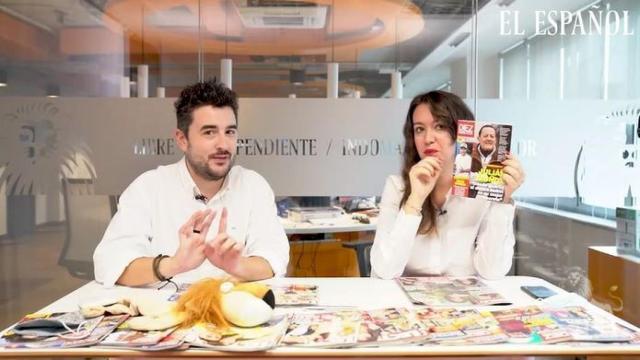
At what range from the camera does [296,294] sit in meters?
1.70

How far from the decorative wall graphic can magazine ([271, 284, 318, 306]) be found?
6.57 ft

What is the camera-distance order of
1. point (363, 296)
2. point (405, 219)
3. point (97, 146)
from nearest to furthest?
point (363, 296) → point (405, 219) → point (97, 146)

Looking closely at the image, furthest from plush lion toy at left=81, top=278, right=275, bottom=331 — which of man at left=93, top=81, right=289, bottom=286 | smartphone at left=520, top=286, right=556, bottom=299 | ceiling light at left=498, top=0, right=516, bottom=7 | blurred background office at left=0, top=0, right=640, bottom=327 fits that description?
ceiling light at left=498, top=0, right=516, bottom=7

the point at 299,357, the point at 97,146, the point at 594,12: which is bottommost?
the point at 299,357

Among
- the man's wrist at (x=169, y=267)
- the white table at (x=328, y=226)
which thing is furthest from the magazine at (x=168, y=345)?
the white table at (x=328, y=226)

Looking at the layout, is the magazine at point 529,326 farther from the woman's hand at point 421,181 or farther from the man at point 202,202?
the man at point 202,202

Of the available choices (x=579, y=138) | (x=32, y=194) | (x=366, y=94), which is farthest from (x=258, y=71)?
(x=579, y=138)

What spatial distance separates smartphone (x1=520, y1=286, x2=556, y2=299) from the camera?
67.5 inches

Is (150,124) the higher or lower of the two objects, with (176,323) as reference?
higher

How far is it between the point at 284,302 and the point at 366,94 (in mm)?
2036

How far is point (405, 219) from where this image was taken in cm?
210

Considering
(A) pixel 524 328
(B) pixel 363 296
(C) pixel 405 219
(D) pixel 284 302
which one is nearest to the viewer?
(A) pixel 524 328

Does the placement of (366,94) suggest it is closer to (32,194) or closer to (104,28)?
(104,28)

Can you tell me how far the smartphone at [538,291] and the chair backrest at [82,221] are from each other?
2.46 m
